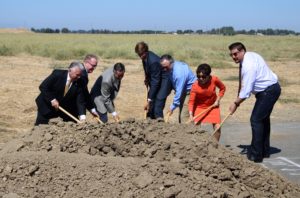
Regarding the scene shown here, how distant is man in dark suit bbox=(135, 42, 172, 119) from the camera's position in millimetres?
8219

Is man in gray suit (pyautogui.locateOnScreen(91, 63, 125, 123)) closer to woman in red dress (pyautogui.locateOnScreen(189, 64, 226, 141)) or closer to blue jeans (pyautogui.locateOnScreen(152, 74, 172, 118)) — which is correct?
blue jeans (pyautogui.locateOnScreen(152, 74, 172, 118))

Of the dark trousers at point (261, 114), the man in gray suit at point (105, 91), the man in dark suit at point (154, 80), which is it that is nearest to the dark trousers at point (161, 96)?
the man in dark suit at point (154, 80)

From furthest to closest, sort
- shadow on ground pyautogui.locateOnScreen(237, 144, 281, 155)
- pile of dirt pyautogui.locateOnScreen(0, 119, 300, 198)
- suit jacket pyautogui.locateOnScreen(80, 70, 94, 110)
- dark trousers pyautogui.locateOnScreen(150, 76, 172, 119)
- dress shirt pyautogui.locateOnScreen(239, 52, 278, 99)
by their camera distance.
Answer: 1. shadow on ground pyautogui.locateOnScreen(237, 144, 281, 155)
2. dark trousers pyautogui.locateOnScreen(150, 76, 172, 119)
3. dress shirt pyautogui.locateOnScreen(239, 52, 278, 99)
4. suit jacket pyautogui.locateOnScreen(80, 70, 94, 110)
5. pile of dirt pyautogui.locateOnScreen(0, 119, 300, 198)

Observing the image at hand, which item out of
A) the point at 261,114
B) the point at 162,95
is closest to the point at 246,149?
the point at 261,114

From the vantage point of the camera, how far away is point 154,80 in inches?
329

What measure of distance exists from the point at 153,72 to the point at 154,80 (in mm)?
128

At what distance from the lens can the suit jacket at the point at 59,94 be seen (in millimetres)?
7230

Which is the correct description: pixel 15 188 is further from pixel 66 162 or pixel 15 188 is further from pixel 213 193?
pixel 213 193

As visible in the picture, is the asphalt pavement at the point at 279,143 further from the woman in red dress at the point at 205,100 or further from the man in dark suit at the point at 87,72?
the man in dark suit at the point at 87,72

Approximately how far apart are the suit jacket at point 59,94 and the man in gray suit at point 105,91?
2.01 feet

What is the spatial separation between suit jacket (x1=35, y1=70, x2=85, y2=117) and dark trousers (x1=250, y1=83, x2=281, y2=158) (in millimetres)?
2496

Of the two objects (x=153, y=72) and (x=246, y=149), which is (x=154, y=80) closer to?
(x=153, y=72)

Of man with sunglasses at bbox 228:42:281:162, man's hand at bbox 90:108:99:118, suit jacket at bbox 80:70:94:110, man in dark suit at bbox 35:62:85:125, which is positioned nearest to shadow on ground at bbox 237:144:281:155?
man with sunglasses at bbox 228:42:281:162

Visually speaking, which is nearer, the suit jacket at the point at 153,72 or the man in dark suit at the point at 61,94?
the man in dark suit at the point at 61,94
